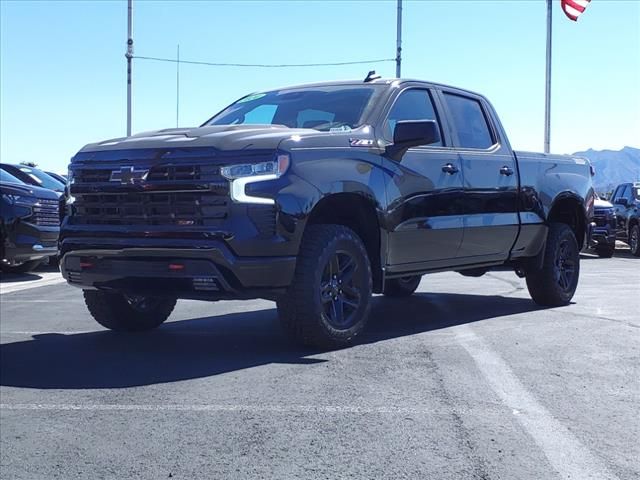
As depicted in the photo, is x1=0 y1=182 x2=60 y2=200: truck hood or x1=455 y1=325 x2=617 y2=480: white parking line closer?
x1=455 y1=325 x2=617 y2=480: white parking line

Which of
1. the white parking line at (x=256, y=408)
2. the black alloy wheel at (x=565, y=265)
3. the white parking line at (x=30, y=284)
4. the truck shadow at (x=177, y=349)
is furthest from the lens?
the white parking line at (x=30, y=284)

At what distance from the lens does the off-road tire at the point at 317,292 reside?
5.41 meters

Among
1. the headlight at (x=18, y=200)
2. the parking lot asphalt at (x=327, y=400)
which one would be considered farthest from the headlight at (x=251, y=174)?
the headlight at (x=18, y=200)

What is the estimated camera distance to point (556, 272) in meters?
8.16

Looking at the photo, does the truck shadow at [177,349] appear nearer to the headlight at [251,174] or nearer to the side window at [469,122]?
the headlight at [251,174]

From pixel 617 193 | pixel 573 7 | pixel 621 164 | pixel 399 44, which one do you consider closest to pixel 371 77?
pixel 617 193

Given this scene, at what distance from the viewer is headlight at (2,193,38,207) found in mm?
11289

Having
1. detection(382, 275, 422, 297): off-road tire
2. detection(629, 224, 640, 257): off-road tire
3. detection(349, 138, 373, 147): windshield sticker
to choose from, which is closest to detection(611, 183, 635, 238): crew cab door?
detection(629, 224, 640, 257): off-road tire

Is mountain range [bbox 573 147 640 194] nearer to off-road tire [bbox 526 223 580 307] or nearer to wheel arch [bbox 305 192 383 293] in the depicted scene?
off-road tire [bbox 526 223 580 307]

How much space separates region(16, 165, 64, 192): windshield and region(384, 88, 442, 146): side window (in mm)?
7915

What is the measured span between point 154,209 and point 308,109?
1853 millimetres

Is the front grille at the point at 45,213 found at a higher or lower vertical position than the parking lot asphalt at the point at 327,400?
higher

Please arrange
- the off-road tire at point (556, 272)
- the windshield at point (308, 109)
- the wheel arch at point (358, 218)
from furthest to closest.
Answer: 1. the off-road tire at point (556, 272)
2. the windshield at point (308, 109)
3. the wheel arch at point (358, 218)

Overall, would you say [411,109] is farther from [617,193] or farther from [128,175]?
[617,193]
